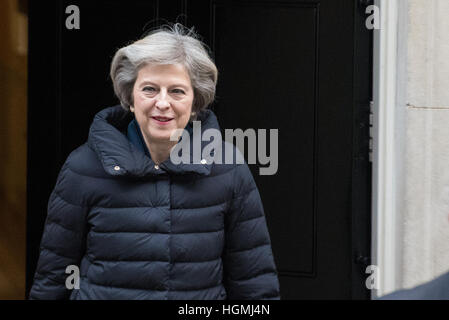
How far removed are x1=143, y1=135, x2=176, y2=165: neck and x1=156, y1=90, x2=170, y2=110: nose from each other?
0.13m

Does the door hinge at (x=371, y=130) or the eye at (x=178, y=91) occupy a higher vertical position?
the eye at (x=178, y=91)

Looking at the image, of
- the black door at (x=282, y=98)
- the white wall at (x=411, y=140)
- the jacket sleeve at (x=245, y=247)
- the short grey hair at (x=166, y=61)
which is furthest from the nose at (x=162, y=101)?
the white wall at (x=411, y=140)

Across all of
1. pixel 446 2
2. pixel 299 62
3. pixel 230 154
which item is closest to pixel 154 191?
pixel 230 154

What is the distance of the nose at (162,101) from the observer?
8.29 feet

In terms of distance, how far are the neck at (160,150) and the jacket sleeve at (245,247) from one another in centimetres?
25

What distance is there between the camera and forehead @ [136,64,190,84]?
8.45 feet

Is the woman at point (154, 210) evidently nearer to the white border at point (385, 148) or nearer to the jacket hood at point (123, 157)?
the jacket hood at point (123, 157)

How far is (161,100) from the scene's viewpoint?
254cm

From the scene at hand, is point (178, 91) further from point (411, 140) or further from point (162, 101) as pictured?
point (411, 140)

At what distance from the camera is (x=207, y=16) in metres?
3.89

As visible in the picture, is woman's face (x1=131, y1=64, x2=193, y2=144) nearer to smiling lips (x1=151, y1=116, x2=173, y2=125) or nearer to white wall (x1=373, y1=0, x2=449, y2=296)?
smiling lips (x1=151, y1=116, x2=173, y2=125)

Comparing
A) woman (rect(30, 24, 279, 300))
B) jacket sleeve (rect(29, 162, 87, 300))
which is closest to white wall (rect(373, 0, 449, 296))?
woman (rect(30, 24, 279, 300))

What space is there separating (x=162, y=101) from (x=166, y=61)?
15cm
